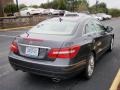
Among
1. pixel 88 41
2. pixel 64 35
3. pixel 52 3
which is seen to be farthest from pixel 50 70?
pixel 52 3

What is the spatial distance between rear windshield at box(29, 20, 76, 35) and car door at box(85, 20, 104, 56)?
444 millimetres

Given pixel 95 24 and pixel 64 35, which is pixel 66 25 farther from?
pixel 95 24

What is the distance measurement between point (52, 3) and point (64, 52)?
61850 mm

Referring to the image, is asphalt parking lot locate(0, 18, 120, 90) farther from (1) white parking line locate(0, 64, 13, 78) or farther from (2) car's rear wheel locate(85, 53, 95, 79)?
(2) car's rear wheel locate(85, 53, 95, 79)

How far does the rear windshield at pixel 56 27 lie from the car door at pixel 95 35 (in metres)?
0.44

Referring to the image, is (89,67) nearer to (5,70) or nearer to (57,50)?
(57,50)

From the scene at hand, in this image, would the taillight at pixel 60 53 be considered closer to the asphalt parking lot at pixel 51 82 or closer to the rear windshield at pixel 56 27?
the rear windshield at pixel 56 27

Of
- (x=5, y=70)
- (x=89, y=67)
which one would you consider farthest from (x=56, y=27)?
(x=5, y=70)

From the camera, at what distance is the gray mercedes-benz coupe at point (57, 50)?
199 inches

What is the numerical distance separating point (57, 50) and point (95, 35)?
1813mm

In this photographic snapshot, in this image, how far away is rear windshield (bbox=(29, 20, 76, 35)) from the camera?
19.0 ft

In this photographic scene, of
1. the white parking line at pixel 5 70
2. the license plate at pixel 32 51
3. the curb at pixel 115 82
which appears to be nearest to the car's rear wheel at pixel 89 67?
the curb at pixel 115 82

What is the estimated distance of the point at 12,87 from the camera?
5477 mm

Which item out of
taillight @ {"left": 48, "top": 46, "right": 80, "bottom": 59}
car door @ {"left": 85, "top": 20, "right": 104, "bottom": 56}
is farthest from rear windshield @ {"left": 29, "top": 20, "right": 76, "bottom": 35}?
taillight @ {"left": 48, "top": 46, "right": 80, "bottom": 59}
